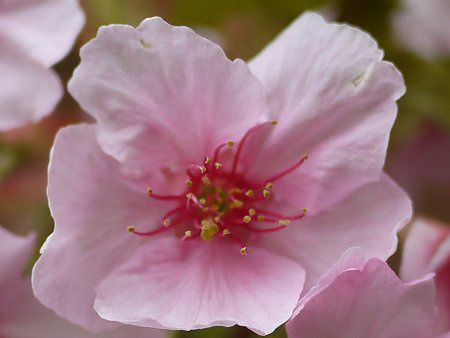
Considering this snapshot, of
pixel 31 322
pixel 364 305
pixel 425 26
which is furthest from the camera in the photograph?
pixel 425 26

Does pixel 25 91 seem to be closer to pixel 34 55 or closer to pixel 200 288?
pixel 34 55

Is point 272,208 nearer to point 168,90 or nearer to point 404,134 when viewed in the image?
point 168,90

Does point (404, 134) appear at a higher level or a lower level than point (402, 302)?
lower

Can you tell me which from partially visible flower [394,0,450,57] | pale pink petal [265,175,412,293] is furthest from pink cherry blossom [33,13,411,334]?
partially visible flower [394,0,450,57]

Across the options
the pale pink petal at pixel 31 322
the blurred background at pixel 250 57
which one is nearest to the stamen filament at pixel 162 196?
the pale pink petal at pixel 31 322

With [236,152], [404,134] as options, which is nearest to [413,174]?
[404,134]

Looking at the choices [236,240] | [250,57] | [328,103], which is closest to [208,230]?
[236,240]

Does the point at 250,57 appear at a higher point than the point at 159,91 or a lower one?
lower
